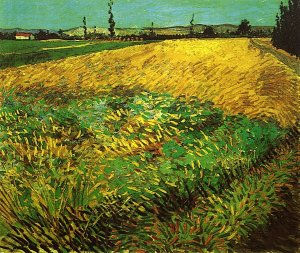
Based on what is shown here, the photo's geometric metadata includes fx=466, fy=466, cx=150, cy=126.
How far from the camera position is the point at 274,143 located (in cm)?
377

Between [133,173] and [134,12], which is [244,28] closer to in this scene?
Result: [134,12]

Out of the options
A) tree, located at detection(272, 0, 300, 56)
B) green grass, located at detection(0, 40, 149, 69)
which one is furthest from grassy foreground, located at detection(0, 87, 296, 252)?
tree, located at detection(272, 0, 300, 56)

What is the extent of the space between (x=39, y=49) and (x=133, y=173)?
1.42 metres

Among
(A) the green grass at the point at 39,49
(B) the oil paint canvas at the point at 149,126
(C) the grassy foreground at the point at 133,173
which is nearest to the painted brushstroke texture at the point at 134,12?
(B) the oil paint canvas at the point at 149,126

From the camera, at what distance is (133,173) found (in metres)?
3.31

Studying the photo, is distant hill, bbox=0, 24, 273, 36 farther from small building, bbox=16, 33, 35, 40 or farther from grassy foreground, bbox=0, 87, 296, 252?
grassy foreground, bbox=0, 87, 296, 252

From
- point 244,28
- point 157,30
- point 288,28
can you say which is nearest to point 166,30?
point 157,30

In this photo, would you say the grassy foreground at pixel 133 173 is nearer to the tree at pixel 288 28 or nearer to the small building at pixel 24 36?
the small building at pixel 24 36

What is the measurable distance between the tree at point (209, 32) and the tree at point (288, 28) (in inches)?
20.2

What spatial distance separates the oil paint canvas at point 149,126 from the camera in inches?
129

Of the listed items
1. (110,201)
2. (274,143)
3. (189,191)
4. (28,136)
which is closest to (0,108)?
(28,136)

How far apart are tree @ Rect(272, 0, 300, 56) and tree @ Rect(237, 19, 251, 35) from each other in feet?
0.72

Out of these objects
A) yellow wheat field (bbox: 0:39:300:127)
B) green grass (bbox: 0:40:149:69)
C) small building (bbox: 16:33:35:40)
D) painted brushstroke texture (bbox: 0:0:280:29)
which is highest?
painted brushstroke texture (bbox: 0:0:280:29)

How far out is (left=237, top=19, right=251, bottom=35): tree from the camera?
12.6ft
